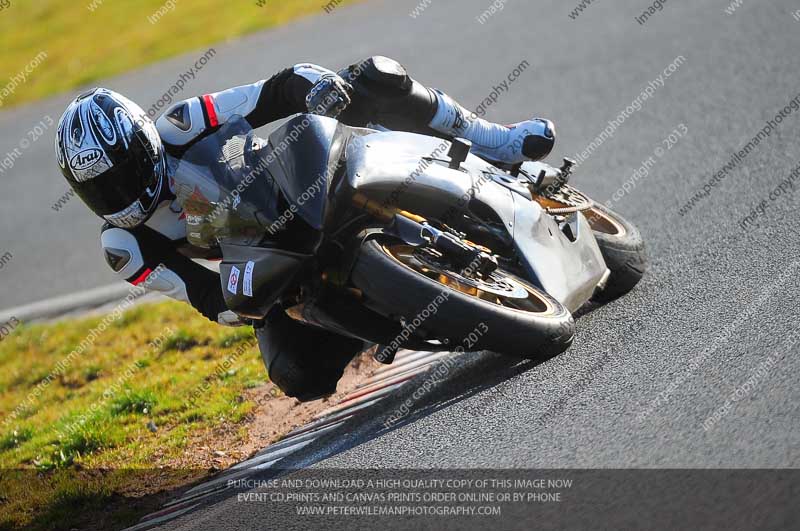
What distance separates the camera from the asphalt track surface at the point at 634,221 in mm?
3885

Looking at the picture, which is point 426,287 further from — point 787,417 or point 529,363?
point 787,417

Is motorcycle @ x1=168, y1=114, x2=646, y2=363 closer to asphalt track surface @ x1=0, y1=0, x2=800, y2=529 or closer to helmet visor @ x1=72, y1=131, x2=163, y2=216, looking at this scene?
helmet visor @ x1=72, y1=131, x2=163, y2=216

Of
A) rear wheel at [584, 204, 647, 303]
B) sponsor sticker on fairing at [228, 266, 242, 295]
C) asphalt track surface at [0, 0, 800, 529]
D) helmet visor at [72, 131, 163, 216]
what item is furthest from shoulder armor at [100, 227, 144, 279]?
rear wheel at [584, 204, 647, 303]

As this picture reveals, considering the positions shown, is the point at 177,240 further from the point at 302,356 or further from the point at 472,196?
the point at 472,196

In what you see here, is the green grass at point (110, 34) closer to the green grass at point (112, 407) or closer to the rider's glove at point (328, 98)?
the green grass at point (112, 407)

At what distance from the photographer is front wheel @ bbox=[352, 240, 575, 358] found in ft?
14.1

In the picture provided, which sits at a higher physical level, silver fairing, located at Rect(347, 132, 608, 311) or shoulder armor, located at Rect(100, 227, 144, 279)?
silver fairing, located at Rect(347, 132, 608, 311)

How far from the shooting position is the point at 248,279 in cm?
448

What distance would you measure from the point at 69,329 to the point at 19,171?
5.55 meters

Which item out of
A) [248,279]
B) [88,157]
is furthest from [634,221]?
[88,157]

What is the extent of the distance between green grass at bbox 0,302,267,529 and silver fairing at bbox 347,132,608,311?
6.88ft

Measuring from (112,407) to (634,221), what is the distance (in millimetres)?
3778

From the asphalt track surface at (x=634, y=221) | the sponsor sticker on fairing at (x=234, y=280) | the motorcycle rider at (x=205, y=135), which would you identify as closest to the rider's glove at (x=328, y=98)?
the motorcycle rider at (x=205, y=135)

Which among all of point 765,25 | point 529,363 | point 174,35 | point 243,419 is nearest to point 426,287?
point 529,363
